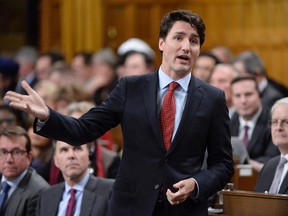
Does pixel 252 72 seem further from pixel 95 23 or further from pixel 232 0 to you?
pixel 95 23

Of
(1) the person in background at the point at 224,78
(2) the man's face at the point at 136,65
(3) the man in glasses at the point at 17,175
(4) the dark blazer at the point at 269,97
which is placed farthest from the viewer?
(2) the man's face at the point at 136,65

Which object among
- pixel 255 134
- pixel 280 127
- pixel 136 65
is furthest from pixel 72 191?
pixel 136 65

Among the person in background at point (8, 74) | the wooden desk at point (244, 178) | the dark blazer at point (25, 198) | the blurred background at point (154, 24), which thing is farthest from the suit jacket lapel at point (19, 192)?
the blurred background at point (154, 24)

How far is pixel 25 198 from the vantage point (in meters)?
5.95

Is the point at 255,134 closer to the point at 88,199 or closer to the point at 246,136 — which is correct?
the point at 246,136

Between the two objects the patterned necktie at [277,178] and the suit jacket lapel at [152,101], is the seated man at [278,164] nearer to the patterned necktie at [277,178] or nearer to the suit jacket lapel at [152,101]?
the patterned necktie at [277,178]

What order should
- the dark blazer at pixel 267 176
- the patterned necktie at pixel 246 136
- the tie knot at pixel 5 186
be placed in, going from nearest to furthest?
the dark blazer at pixel 267 176 → the tie knot at pixel 5 186 → the patterned necktie at pixel 246 136

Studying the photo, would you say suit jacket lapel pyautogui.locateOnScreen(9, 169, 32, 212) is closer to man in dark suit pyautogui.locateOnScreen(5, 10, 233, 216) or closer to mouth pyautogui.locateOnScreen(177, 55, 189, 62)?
man in dark suit pyautogui.locateOnScreen(5, 10, 233, 216)

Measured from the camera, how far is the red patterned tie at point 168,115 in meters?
4.23

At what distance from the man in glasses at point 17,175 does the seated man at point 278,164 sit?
147cm

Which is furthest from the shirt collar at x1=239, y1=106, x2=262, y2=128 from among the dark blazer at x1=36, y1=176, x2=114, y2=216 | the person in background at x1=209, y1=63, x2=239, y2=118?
the dark blazer at x1=36, y1=176, x2=114, y2=216

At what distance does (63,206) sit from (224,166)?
5.91 feet

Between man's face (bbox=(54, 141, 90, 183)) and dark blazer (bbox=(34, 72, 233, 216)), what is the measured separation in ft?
5.11

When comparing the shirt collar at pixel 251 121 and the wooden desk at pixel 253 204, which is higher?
the shirt collar at pixel 251 121
